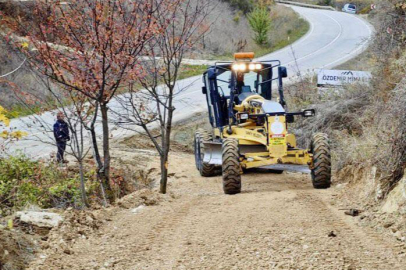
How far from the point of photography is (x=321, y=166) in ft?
36.3

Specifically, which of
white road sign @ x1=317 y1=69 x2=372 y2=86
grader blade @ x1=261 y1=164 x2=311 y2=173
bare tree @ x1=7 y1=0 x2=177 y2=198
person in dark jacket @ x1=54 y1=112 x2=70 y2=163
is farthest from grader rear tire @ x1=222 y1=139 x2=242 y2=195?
white road sign @ x1=317 y1=69 x2=372 y2=86

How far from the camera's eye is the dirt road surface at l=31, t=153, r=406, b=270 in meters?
6.56

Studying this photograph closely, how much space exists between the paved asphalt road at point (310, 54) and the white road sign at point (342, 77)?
972mm

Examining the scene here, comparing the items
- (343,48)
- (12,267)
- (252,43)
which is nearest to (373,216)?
(12,267)

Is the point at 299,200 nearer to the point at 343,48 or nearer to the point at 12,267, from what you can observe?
the point at 12,267

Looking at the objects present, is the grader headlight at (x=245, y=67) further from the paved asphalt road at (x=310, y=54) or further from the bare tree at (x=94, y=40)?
the paved asphalt road at (x=310, y=54)

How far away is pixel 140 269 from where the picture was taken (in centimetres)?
657

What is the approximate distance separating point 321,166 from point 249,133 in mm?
1851

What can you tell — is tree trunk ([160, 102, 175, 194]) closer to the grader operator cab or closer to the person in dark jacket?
the grader operator cab

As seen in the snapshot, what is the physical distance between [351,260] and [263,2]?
147 ft

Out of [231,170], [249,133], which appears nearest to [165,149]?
[231,170]

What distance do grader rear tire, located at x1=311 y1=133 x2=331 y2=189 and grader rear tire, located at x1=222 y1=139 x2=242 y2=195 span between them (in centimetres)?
139

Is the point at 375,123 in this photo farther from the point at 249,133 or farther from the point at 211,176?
the point at 211,176

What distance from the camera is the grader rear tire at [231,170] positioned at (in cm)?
1117
